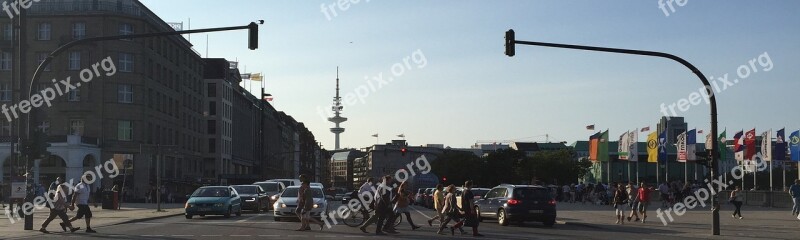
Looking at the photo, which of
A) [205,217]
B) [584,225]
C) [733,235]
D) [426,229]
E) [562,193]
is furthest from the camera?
[562,193]

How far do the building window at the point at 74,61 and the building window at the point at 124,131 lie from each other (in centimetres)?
531

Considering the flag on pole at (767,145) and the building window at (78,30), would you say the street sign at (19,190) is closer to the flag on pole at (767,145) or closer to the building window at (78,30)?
the flag on pole at (767,145)

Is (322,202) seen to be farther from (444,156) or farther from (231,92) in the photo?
(444,156)

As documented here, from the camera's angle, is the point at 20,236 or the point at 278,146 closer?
the point at 20,236

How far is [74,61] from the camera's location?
72312mm

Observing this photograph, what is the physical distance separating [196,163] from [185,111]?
6771mm

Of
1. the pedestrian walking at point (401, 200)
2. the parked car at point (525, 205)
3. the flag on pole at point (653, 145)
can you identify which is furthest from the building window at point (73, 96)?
the pedestrian walking at point (401, 200)

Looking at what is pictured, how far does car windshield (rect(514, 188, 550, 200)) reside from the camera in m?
29.8

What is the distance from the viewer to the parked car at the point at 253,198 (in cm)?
4153

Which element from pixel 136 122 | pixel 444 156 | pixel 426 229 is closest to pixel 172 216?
pixel 426 229

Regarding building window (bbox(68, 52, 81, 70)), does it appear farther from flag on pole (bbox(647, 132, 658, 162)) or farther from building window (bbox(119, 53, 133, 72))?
flag on pole (bbox(647, 132, 658, 162))

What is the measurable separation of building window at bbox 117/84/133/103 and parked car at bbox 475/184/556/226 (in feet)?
164

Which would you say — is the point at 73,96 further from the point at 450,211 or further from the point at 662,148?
the point at 450,211

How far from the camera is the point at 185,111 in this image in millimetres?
92000
